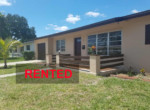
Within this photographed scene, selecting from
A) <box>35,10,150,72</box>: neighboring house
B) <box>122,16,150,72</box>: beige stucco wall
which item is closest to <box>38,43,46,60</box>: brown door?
<box>35,10,150,72</box>: neighboring house

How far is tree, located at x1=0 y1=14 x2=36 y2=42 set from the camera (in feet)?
125

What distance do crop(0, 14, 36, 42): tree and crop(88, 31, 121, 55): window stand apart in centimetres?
3684

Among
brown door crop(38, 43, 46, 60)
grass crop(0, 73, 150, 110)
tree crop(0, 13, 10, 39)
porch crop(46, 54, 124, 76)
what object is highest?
tree crop(0, 13, 10, 39)

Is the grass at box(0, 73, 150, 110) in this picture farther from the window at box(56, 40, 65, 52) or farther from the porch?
the window at box(56, 40, 65, 52)

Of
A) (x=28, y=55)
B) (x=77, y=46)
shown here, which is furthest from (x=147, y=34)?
(x=28, y=55)

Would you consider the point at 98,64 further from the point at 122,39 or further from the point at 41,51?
the point at 41,51

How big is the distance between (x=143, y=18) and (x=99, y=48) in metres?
3.34

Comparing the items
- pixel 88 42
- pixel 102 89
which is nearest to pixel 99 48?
pixel 88 42

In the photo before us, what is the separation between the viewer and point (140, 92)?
3.26 m

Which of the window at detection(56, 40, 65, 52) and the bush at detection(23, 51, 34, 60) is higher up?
the window at detection(56, 40, 65, 52)

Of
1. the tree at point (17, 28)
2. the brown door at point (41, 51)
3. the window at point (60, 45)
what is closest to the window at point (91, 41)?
the window at point (60, 45)

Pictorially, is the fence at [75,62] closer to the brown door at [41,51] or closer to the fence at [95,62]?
the fence at [95,62]

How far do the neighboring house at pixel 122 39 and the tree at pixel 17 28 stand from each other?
118 ft

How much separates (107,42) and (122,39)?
1.12 meters
